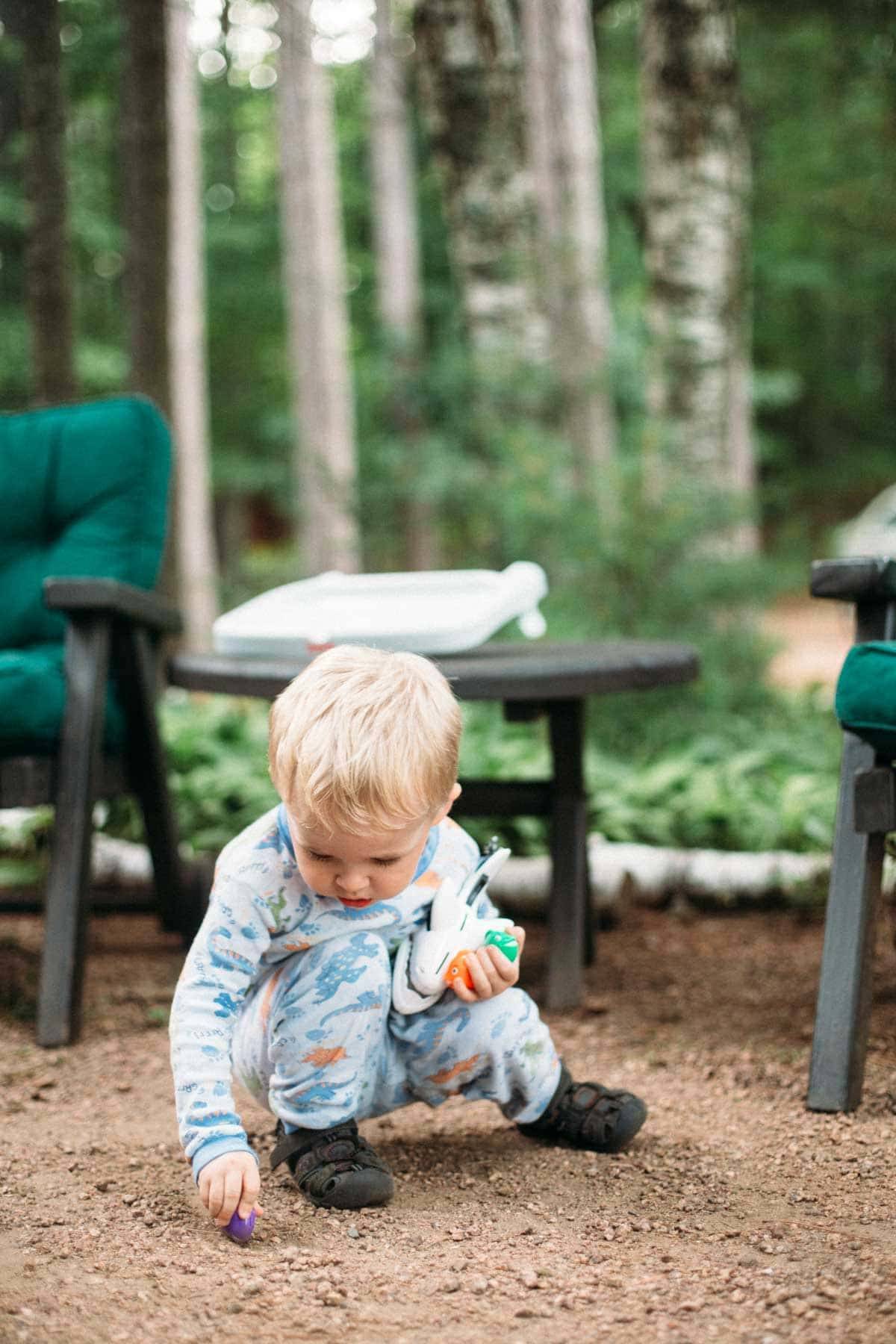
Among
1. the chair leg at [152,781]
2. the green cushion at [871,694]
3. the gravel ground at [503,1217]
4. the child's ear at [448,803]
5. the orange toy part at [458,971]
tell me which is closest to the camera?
the gravel ground at [503,1217]

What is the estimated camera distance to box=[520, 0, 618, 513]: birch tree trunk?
6.99 meters

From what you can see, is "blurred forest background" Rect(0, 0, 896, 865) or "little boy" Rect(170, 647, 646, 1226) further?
"blurred forest background" Rect(0, 0, 896, 865)

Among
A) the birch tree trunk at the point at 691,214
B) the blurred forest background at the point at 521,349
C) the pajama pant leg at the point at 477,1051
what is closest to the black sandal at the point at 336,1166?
the pajama pant leg at the point at 477,1051

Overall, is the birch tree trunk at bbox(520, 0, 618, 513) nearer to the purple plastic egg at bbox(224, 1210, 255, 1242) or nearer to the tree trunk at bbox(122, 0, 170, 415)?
the tree trunk at bbox(122, 0, 170, 415)

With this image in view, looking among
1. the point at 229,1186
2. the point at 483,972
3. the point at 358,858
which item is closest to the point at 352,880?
the point at 358,858

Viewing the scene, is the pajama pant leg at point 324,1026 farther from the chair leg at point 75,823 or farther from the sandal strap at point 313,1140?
the chair leg at point 75,823

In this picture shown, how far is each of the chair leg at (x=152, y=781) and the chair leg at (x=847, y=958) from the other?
5.20 feet

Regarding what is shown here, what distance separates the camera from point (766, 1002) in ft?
10.2

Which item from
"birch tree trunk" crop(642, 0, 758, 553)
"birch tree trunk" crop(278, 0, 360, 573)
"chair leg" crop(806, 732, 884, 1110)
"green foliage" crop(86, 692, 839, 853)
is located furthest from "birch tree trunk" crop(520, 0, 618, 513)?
"chair leg" crop(806, 732, 884, 1110)

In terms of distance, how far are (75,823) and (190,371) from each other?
6727 millimetres

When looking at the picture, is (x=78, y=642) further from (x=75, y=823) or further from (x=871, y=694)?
(x=871, y=694)

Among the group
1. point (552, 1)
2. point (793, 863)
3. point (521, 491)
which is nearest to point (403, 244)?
point (552, 1)

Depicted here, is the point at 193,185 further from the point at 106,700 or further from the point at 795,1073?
the point at 795,1073

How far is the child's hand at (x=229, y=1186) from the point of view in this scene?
176 cm
